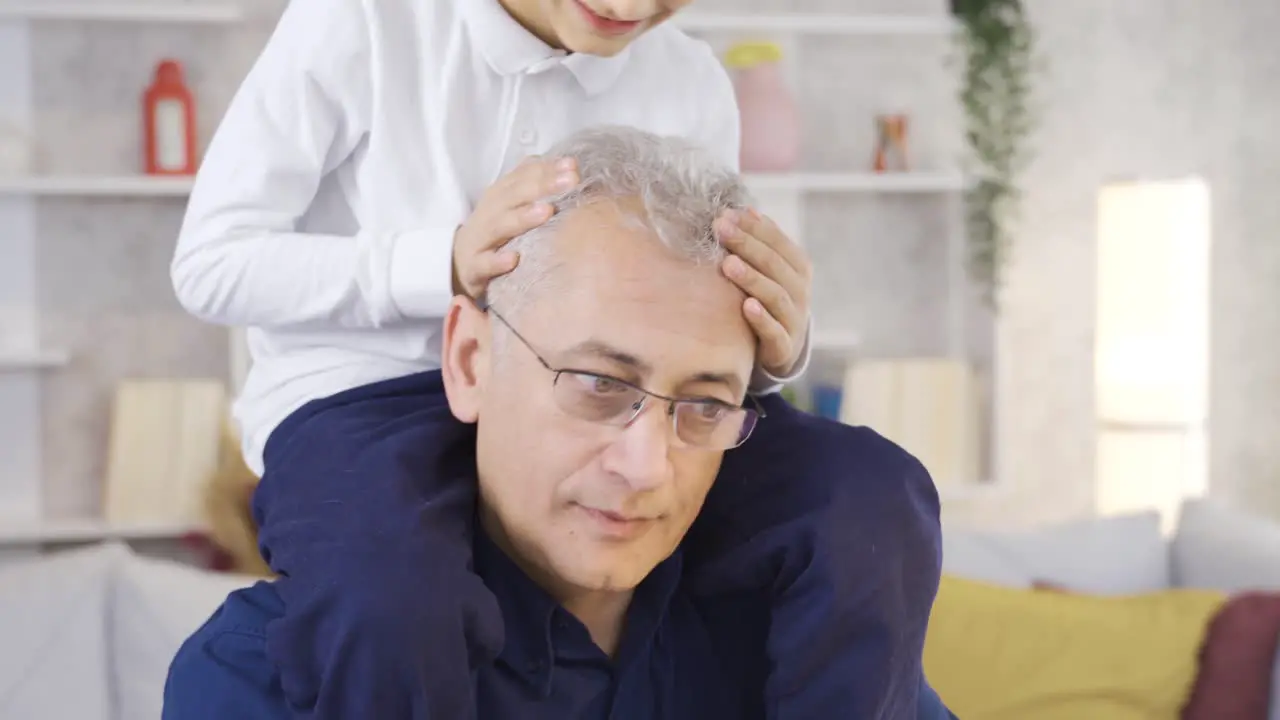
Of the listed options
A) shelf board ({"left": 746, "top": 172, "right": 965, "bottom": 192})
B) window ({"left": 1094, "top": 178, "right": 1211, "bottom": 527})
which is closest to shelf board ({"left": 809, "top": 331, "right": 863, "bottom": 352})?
shelf board ({"left": 746, "top": 172, "right": 965, "bottom": 192})

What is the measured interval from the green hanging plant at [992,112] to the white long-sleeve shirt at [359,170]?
261cm

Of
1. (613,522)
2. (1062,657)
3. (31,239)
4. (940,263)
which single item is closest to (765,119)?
(940,263)

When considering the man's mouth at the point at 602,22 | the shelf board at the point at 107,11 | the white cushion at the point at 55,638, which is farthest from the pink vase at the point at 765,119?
the man's mouth at the point at 602,22

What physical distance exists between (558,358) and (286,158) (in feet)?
1.16

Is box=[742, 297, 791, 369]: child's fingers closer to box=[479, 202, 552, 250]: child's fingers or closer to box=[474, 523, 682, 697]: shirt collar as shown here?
box=[479, 202, 552, 250]: child's fingers

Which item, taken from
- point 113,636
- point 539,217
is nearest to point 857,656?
point 539,217

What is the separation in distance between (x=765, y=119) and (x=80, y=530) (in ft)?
6.93

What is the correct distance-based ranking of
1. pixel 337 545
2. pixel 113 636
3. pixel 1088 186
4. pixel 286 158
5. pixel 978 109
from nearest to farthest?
pixel 337 545, pixel 286 158, pixel 113 636, pixel 978 109, pixel 1088 186

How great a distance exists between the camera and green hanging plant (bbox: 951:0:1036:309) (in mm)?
3818

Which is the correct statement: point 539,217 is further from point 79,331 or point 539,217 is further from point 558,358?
point 79,331

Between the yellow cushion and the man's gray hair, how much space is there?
5.55 feet

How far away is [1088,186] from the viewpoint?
415cm

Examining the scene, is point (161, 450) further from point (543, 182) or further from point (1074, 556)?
point (543, 182)

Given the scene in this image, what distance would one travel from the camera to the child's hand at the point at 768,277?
1.22m
